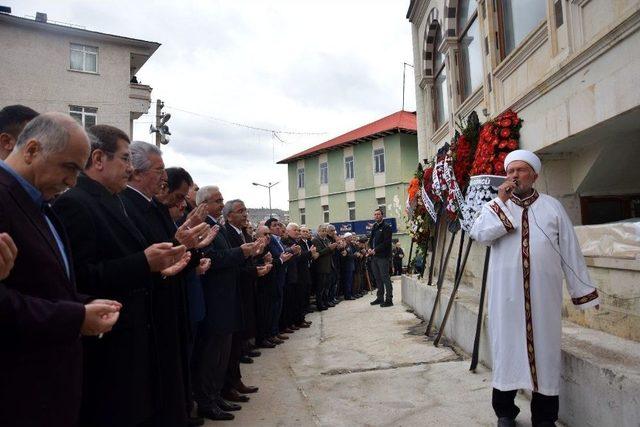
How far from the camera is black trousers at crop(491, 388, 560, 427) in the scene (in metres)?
3.19

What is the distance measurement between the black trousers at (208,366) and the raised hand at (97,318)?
2.31 meters

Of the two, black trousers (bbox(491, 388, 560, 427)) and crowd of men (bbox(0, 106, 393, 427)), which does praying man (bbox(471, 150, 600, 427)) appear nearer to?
black trousers (bbox(491, 388, 560, 427))

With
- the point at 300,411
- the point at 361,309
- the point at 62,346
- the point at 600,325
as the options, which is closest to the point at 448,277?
the point at 361,309

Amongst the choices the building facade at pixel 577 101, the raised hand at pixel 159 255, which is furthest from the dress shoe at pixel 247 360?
the raised hand at pixel 159 255

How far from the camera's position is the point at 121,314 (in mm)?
2256

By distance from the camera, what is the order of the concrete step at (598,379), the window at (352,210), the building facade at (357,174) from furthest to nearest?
the window at (352,210) < the building facade at (357,174) < the concrete step at (598,379)

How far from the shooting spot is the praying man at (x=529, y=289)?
3225mm

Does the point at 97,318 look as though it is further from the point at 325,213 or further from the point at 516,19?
the point at 325,213

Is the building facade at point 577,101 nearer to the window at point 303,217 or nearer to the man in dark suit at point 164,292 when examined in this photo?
the man in dark suit at point 164,292

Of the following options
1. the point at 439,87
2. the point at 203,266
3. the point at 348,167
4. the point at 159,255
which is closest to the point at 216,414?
the point at 203,266

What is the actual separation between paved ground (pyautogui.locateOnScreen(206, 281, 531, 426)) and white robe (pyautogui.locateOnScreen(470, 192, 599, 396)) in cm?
61

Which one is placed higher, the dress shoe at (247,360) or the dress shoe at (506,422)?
the dress shoe at (506,422)

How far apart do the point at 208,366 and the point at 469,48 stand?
694 centimetres

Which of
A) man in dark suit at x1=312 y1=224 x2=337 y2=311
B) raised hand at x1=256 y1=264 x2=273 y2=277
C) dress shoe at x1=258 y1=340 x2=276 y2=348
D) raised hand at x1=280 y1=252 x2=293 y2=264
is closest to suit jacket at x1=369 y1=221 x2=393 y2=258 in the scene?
man in dark suit at x1=312 y1=224 x2=337 y2=311
